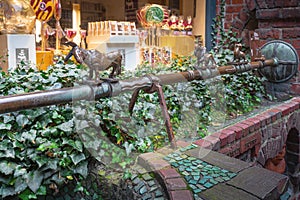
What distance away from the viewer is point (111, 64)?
112cm

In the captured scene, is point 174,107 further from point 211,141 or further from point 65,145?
Answer: point 65,145

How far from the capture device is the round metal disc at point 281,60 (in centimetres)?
252

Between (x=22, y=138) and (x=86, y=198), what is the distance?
328 mm

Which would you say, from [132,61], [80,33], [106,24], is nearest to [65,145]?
[132,61]

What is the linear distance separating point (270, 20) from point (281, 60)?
1.06 feet

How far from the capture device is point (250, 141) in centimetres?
187

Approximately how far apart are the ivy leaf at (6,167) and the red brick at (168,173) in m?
0.50

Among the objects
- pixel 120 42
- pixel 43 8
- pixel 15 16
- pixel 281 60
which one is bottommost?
pixel 281 60

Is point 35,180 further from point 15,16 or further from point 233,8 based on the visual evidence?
point 233,8

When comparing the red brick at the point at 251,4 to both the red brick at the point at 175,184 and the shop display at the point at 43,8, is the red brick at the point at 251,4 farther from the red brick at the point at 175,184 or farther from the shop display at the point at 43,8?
the red brick at the point at 175,184

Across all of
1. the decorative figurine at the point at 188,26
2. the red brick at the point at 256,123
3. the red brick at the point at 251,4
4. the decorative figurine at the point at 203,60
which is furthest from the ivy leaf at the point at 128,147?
the decorative figurine at the point at 188,26

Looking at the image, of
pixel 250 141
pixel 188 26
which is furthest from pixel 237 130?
pixel 188 26

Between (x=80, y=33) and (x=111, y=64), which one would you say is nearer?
(x=111, y=64)

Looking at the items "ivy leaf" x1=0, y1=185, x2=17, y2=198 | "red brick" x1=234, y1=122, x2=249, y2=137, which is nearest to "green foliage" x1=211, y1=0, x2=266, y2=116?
"red brick" x1=234, y1=122, x2=249, y2=137
